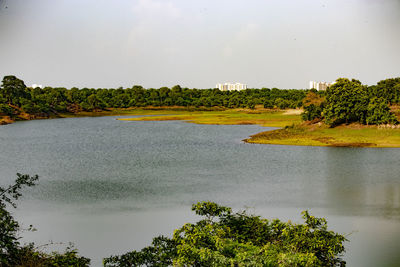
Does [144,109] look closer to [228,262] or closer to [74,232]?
[74,232]

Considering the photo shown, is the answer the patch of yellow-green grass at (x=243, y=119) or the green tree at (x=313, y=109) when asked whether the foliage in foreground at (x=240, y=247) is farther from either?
the patch of yellow-green grass at (x=243, y=119)

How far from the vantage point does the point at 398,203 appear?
32312mm

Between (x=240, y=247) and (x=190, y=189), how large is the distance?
2186cm

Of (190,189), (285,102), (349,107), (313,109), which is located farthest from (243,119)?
(190,189)

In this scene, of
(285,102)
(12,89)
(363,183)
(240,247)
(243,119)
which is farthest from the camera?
(285,102)

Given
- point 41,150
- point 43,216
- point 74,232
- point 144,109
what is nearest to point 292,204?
point 74,232

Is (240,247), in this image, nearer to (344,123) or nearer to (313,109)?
(344,123)

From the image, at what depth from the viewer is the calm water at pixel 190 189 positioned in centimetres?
2534

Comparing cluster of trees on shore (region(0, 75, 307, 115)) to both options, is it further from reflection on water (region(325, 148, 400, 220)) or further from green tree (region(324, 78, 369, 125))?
reflection on water (region(325, 148, 400, 220))

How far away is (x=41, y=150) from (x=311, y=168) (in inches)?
1582

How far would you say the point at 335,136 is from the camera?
72500mm

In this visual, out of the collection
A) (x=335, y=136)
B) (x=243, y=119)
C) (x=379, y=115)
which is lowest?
(x=335, y=136)

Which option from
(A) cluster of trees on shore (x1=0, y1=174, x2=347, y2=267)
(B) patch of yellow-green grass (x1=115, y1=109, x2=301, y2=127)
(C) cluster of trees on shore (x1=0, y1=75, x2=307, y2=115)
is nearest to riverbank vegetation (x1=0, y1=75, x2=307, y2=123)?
(C) cluster of trees on shore (x1=0, y1=75, x2=307, y2=115)

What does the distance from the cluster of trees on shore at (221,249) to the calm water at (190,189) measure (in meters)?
5.93
